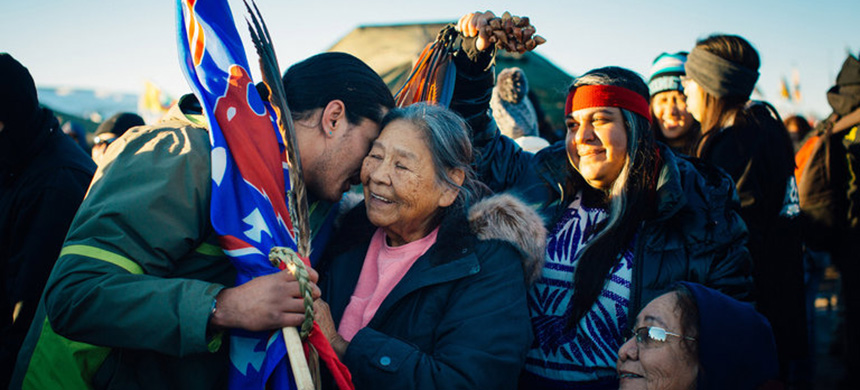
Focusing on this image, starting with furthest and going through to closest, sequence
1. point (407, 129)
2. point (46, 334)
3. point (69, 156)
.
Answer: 1. point (69, 156)
2. point (407, 129)
3. point (46, 334)

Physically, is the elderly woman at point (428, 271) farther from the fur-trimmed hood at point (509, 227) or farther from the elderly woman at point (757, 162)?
the elderly woman at point (757, 162)

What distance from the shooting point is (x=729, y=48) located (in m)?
3.22

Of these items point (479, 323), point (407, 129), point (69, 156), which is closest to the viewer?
point (479, 323)

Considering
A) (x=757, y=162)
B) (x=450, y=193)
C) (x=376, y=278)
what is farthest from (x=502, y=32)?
(x=757, y=162)

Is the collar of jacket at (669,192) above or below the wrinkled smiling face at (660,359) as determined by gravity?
above

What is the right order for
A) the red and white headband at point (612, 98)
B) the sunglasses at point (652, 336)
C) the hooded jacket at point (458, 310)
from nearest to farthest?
the hooded jacket at point (458, 310) < the sunglasses at point (652, 336) < the red and white headband at point (612, 98)

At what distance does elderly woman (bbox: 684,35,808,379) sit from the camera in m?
3.13

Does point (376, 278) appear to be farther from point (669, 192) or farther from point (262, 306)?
point (669, 192)

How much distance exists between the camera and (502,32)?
235 centimetres

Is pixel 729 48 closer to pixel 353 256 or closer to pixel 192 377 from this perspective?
pixel 353 256

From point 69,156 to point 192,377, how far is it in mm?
1641

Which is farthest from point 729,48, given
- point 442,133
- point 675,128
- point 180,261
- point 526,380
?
point 180,261

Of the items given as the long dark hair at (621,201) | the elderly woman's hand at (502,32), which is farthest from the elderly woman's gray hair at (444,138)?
the long dark hair at (621,201)

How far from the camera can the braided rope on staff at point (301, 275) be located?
153 cm
